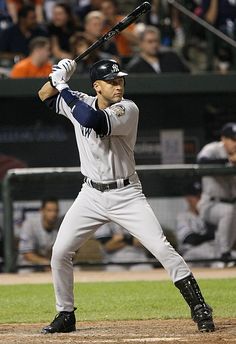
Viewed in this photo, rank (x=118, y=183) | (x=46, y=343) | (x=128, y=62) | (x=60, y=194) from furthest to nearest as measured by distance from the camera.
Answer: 1. (x=128, y=62)
2. (x=60, y=194)
3. (x=118, y=183)
4. (x=46, y=343)

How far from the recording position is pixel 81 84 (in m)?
12.0

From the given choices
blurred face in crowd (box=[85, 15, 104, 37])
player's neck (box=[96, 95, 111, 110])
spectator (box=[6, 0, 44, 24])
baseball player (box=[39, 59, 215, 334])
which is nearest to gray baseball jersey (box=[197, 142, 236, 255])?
blurred face in crowd (box=[85, 15, 104, 37])

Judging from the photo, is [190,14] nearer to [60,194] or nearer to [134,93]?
[134,93]

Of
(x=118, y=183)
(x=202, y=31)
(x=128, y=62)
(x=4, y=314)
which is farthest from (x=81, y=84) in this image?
(x=118, y=183)

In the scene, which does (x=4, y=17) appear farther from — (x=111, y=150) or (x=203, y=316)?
(x=203, y=316)

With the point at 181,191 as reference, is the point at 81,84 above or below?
above

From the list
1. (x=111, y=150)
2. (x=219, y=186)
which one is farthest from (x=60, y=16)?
(x=111, y=150)

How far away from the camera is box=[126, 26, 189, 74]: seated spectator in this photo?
41.2 ft

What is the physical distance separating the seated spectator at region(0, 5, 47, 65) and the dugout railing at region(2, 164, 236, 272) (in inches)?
85.8

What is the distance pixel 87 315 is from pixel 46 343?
1.61 meters

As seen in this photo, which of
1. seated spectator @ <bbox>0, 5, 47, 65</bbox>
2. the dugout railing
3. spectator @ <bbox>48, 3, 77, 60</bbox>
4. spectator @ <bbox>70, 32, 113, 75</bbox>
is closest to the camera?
the dugout railing

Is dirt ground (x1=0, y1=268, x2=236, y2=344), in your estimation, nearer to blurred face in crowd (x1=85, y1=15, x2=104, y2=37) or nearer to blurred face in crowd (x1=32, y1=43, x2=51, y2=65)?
blurred face in crowd (x1=32, y1=43, x2=51, y2=65)

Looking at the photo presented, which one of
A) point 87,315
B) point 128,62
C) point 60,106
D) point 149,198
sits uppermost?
point 128,62

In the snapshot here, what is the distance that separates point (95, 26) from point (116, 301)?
17.4 ft
